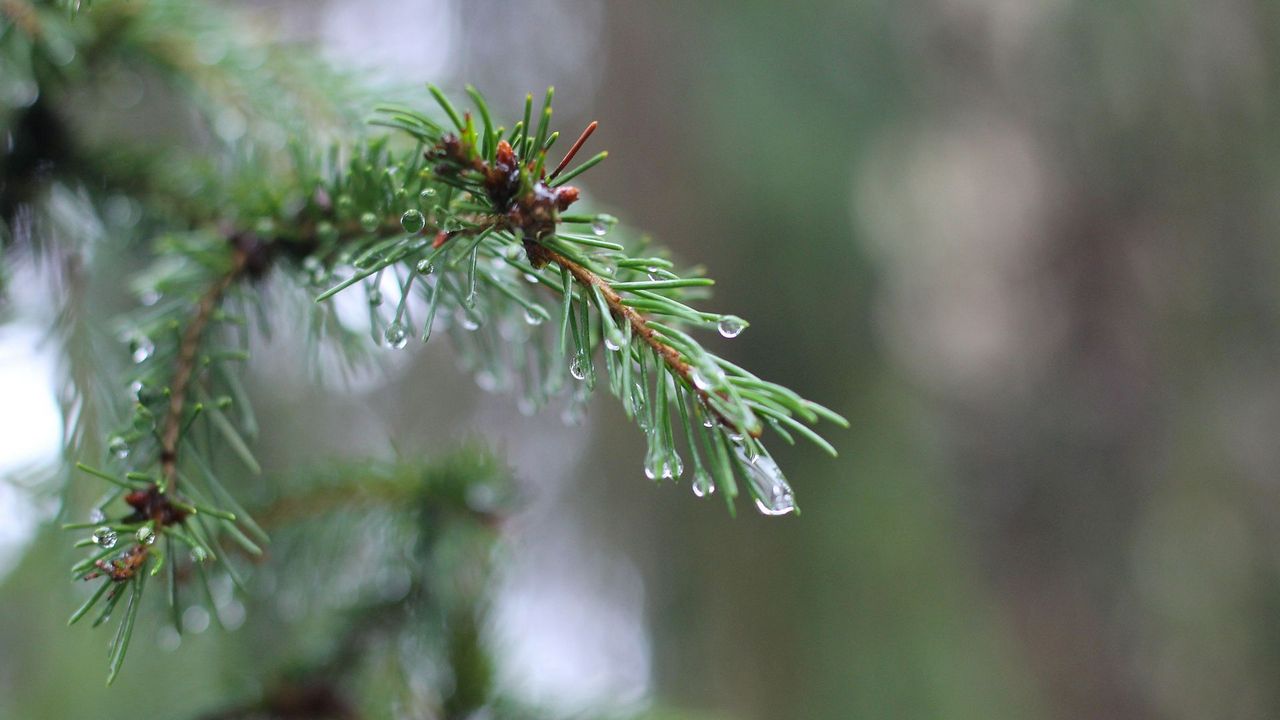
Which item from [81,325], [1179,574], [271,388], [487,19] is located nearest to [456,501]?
[81,325]

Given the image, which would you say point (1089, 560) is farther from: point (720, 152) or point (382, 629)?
point (382, 629)

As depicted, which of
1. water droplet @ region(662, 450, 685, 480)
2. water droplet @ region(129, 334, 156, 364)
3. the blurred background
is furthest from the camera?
the blurred background

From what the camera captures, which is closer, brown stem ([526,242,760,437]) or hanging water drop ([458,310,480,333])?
brown stem ([526,242,760,437])

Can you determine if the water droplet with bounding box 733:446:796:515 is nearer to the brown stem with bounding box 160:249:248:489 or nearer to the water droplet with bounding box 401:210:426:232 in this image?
the water droplet with bounding box 401:210:426:232

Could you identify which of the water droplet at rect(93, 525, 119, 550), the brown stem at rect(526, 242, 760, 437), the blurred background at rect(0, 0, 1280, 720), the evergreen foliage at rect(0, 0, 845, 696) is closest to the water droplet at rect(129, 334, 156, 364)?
the evergreen foliage at rect(0, 0, 845, 696)

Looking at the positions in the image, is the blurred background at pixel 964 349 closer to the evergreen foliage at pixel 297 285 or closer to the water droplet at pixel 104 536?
the evergreen foliage at pixel 297 285

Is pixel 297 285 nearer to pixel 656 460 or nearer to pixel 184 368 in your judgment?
pixel 184 368

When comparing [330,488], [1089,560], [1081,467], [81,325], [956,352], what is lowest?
[1089,560]

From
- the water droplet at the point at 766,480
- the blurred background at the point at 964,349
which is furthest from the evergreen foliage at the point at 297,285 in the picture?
the blurred background at the point at 964,349
